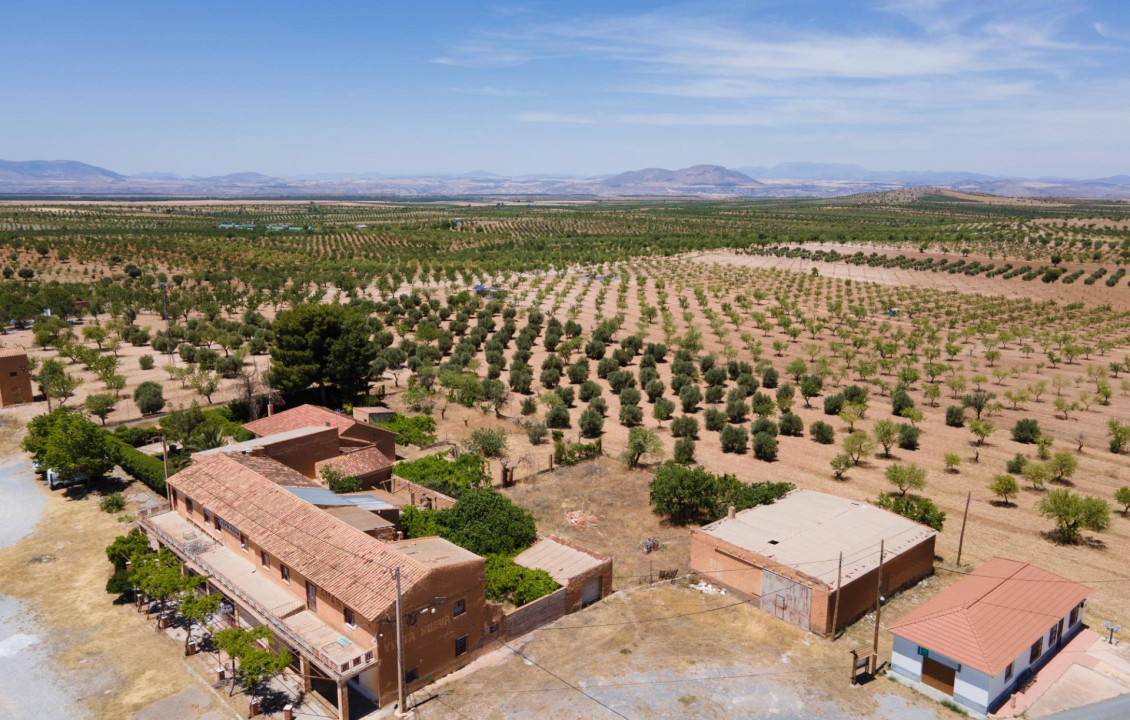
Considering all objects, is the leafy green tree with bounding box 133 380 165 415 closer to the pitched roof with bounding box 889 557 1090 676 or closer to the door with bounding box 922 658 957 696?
the pitched roof with bounding box 889 557 1090 676

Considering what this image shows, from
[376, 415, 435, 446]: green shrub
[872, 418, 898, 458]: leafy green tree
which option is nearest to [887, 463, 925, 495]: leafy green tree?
[872, 418, 898, 458]: leafy green tree

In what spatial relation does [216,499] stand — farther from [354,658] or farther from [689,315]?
[689,315]

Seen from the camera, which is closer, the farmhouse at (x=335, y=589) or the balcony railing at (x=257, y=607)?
the balcony railing at (x=257, y=607)

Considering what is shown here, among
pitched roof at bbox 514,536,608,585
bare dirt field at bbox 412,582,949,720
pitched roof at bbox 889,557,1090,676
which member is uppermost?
pitched roof at bbox 889,557,1090,676

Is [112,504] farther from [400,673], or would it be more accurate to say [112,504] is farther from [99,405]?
[400,673]

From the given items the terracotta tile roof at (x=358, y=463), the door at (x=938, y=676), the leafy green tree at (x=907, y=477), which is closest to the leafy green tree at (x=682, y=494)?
the leafy green tree at (x=907, y=477)

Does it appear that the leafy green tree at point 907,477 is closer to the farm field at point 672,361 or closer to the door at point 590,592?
the farm field at point 672,361

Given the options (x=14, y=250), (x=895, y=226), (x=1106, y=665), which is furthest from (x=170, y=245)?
(x=895, y=226)
